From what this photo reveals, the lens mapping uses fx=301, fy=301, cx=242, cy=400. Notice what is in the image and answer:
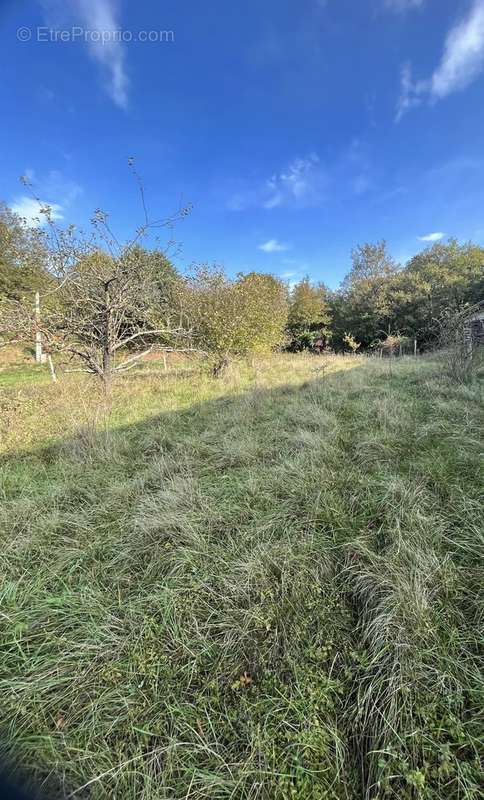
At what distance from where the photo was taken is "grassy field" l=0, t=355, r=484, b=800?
35.5 inches

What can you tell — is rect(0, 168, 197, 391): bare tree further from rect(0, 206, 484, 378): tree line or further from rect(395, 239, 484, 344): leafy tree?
rect(395, 239, 484, 344): leafy tree

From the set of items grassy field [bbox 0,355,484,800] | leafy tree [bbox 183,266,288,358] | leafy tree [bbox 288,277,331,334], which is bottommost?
grassy field [bbox 0,355,484,800]

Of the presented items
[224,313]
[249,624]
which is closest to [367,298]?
[224,313]

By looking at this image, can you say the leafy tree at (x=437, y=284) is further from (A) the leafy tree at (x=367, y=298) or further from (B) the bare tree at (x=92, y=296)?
(B) the bare tree at (x=92, y=296)

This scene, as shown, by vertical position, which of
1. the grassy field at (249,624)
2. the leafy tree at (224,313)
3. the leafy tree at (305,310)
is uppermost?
the leafy tree at (305,310)

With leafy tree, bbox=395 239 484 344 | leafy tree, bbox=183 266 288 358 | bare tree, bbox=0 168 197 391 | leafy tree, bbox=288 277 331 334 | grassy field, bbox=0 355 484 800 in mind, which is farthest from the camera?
leafy tree, bbox=288 277 331 334

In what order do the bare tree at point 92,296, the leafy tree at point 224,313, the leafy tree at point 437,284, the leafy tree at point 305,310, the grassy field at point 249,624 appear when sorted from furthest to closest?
1. the leafy tree at point 305,310
2. the leafy tree at point 437,284
3. the leafy tree at point 224,313
4. the bare tree at point 92,296
5. the grassy field at point 249,624

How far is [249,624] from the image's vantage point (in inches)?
50.4

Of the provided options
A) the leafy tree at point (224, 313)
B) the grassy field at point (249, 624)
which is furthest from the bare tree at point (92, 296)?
the grassy field at point (249, 624)

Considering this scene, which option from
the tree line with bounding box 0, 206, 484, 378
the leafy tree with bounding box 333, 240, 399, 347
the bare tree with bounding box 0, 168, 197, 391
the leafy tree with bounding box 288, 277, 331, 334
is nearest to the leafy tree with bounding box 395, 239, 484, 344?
the leafy tree with bounding box 333, 240, 399, 347

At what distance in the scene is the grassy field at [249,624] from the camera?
903 mm

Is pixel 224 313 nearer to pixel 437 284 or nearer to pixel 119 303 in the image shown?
pixel 119 303

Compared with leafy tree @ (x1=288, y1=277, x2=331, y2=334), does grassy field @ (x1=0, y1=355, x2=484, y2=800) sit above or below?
below

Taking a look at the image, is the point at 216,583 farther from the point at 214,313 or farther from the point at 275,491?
the point at 214,313
